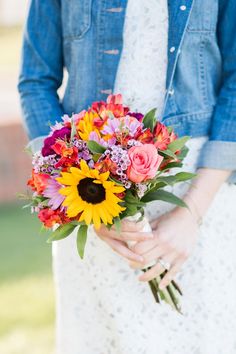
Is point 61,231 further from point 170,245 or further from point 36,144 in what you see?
point 36,144

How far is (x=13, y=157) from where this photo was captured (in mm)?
5723

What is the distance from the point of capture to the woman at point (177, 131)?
2086mm

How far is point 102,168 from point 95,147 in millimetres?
56

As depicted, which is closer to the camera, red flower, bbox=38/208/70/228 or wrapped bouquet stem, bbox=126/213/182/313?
red flower, bbox=38/208/70/228

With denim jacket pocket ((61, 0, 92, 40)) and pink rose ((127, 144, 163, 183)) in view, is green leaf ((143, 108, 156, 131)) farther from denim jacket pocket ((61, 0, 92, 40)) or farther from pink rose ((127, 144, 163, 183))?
denim jacket pocket ((61, 0, 92, 40))

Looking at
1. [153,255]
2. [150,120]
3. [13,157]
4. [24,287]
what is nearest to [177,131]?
[150,120]

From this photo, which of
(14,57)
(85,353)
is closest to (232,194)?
(85,353)

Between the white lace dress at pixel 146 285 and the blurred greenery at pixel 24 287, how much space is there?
164cm

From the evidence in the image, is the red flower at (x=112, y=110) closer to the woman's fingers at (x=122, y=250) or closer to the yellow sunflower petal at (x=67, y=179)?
the yellow sunflower petal at (x=67, y=179)

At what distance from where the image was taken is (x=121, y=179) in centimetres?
182

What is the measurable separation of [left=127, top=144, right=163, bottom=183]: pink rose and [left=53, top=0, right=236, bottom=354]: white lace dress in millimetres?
361

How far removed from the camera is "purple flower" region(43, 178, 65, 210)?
1.86 meters

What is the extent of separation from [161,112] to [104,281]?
1.66 ft

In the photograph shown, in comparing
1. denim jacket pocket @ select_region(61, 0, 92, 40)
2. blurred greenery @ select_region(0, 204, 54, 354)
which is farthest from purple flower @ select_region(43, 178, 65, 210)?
blurred greenery @ select_region(0, 204, 54, 354)
